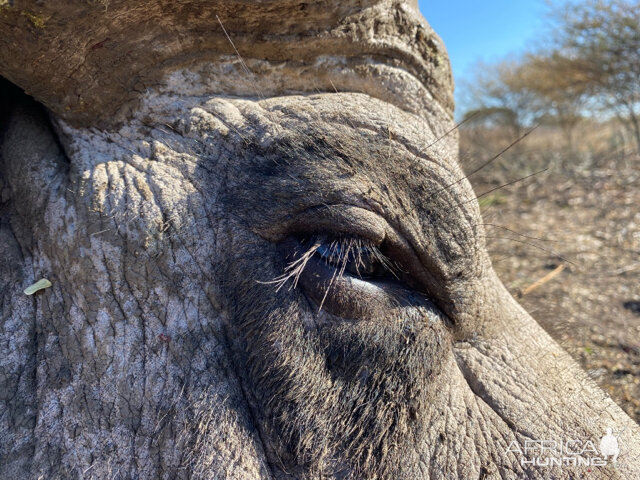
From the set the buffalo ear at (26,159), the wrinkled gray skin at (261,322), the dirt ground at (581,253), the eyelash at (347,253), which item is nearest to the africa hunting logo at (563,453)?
the wrinkled gray skin at (261,322)

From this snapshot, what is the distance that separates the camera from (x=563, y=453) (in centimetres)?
192

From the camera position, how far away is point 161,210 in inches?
79.8

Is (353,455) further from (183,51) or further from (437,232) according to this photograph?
(183,51)

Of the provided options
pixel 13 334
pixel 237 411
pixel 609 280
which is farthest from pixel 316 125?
pixel 609 280

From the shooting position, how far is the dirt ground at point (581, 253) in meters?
2.94

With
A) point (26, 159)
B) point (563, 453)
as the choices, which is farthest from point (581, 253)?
point (26, 159)

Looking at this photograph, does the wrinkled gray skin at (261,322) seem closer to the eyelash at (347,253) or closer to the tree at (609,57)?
the eyelash at (347,253)

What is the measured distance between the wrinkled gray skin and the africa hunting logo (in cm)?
2

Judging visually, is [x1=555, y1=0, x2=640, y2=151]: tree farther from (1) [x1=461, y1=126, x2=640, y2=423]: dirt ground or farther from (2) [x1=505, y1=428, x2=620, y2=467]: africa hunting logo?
(2) [x1=505, y1=428, x2=620, y2=467]: africa hunting logo

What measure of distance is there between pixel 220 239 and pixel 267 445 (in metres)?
0.84

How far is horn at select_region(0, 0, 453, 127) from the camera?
199cm

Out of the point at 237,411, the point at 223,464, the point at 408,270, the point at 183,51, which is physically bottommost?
the point at 223,464

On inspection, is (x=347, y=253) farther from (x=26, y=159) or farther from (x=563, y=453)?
(x=26, y=159)

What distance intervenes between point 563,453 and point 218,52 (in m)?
2.27
